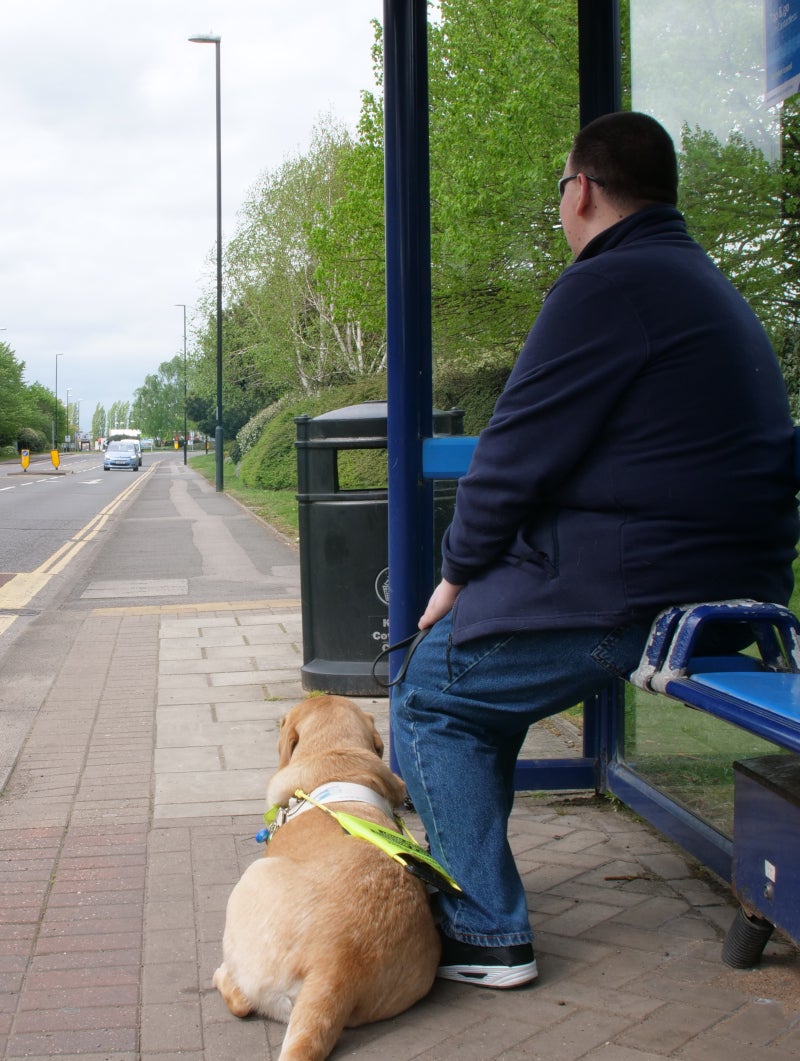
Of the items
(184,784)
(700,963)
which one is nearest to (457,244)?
(184,784)

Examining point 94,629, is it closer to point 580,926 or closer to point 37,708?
point 37,708

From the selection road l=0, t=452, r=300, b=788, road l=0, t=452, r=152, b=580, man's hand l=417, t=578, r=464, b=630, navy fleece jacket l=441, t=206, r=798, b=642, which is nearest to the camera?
navy fleece jacket l=441, t=206, r=798, b=642

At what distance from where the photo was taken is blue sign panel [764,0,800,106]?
Result: 294cm

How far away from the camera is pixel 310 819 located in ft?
9.37

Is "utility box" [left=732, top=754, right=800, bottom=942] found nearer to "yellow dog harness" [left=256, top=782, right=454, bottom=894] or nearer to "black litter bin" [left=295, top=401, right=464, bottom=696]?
"yellow dog harness" [left=256, top=782, right=454, bottom=894]

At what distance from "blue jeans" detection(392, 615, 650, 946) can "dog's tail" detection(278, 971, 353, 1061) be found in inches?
20.3

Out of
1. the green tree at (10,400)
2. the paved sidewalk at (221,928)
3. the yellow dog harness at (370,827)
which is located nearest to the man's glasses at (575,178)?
the yellow dog harness at (370,827)

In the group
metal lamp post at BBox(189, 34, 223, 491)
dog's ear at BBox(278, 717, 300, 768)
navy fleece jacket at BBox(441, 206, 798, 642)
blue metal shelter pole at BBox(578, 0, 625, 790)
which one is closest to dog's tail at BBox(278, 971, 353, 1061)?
navy fleece jacket at BBox(441, 206, 798, 642)

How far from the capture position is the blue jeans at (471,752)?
263cm

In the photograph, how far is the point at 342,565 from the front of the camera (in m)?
6.11

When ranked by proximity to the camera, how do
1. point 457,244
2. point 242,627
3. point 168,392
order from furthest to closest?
point 168,392, point 242,627, point 457,244

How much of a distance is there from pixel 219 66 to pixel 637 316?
36.3 meters

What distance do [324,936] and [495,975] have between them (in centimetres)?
61

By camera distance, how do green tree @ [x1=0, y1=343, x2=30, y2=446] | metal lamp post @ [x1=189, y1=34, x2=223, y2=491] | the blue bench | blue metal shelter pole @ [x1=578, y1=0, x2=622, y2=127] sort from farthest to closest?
green tree @ [x1=0, y1=343, x2=30, y2=446] < metal lamp post @ [x1=189, y1=34, x2=223, y2=491] < blue metal shelter pole @ [x1=578, y1=0, x2=622, y2=127] < the blue bench
